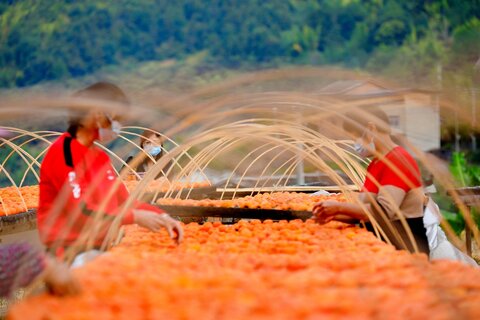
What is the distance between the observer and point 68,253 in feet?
8.78

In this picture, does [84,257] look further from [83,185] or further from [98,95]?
[98,95]

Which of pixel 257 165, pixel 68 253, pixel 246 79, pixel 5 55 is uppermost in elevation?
pixel 246 79

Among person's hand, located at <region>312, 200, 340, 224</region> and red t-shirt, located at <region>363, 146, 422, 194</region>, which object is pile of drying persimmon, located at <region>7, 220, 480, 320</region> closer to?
person's hand, located at <region>312, 200, 340, 224</region>

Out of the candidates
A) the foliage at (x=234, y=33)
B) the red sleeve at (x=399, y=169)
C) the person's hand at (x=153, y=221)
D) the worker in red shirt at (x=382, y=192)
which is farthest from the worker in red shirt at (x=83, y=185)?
the foliage at (x=234, y=33)

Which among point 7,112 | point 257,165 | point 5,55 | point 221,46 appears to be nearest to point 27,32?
point 5,55

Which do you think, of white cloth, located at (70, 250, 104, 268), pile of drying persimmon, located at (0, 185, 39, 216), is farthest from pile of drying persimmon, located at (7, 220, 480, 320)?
pile of drying persimmon, located at (0, 185, 39, 216)

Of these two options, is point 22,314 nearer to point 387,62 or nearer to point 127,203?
point 127,203

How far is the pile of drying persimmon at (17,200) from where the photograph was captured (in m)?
5.41

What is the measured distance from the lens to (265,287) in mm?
1820

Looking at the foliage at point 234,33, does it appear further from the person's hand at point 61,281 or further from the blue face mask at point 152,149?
the person's hand at point 61,281

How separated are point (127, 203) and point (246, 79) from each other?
0.79 metres

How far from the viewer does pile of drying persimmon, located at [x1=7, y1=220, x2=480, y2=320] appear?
1.60 metres

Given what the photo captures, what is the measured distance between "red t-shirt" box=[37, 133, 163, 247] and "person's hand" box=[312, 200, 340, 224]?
109 centimetres

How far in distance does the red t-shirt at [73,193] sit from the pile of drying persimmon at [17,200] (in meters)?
2.55
